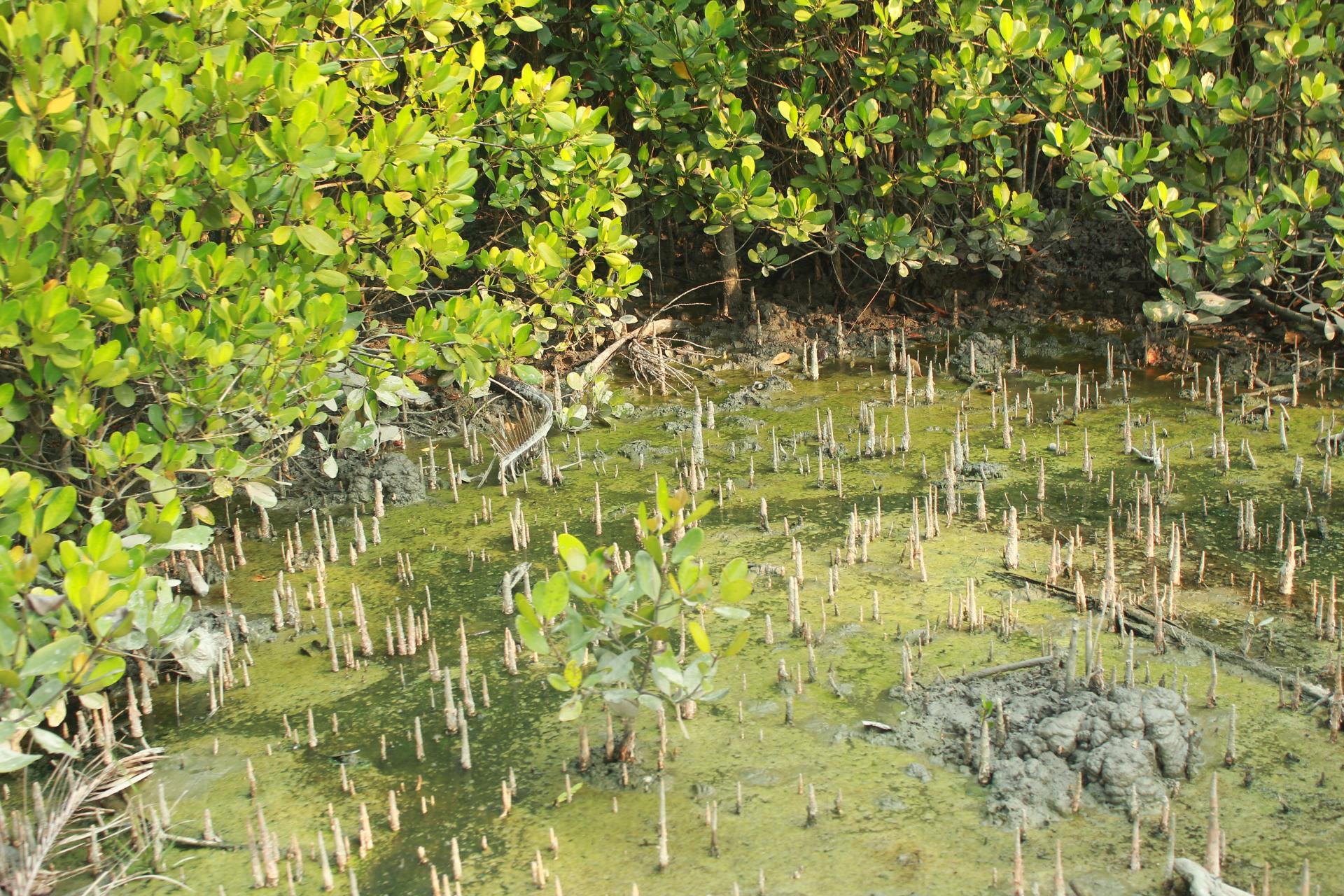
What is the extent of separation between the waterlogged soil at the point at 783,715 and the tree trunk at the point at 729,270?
2.44 metres

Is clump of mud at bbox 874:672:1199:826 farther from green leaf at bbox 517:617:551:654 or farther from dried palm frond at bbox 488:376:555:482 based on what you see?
dried palm frond at bbox 488:376:555:482

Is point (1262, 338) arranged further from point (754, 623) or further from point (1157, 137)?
point (754, 623)

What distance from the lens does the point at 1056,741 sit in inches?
137

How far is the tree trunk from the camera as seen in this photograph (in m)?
8.29

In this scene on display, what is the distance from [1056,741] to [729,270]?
17.5ft

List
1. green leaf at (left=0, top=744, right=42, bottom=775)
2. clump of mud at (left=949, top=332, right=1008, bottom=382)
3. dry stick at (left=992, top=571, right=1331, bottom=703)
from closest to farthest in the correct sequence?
1. green leaf at (left=0, top=744, right=42, bottom=775)
2. dry stick at (left=992, top=571, right=1331, bottom=703)
3. clump of mud at (left=949, top=332, right=1008, bottom=382)

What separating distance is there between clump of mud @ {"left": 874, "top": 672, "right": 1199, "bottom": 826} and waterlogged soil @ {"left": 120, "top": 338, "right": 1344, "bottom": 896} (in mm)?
57

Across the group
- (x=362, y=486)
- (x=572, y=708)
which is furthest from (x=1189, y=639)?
(x=362, y=486)

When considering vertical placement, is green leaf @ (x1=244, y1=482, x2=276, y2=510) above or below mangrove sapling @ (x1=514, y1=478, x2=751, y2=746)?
above

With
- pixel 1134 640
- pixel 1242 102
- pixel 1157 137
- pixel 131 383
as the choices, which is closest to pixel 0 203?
pixel 131 383

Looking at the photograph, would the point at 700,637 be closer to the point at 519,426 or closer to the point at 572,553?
the point at 572,553

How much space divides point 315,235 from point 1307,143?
488 centimetres

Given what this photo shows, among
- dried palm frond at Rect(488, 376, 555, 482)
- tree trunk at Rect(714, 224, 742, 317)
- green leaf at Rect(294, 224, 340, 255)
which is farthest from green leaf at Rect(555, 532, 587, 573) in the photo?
tree trunk at Rect(714, 224, 742, 317)

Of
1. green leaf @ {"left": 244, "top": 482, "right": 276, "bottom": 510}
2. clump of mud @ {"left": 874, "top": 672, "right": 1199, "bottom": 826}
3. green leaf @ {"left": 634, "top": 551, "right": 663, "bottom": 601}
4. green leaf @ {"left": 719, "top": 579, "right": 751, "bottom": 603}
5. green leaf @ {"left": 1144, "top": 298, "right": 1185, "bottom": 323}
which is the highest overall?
green leaf @ {"left": 1144, "top": 298, "right": 1185, "bottom": 323}
